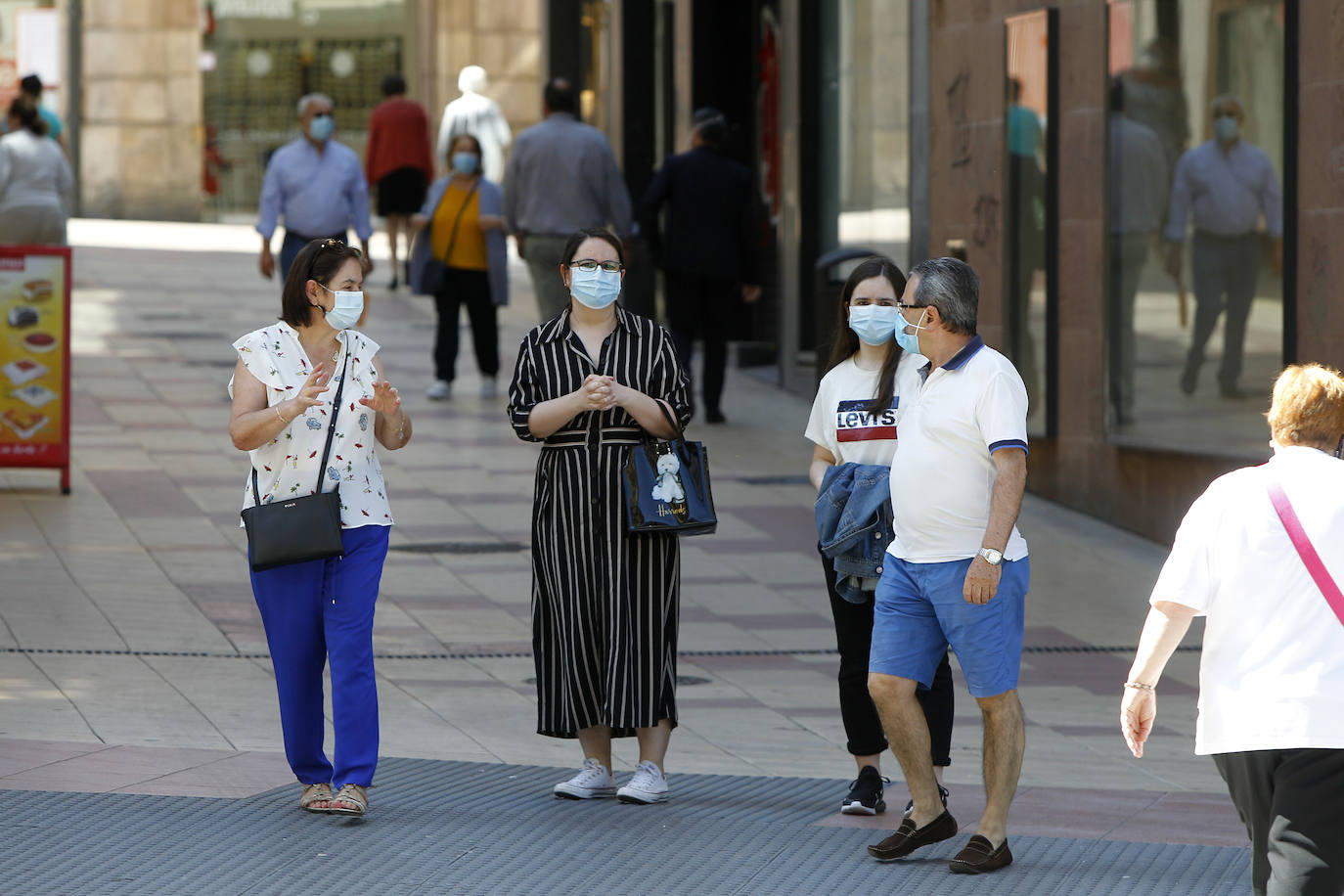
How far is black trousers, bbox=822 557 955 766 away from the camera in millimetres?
6199

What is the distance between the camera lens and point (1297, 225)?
9820mm

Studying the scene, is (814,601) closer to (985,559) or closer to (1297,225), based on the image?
(1297,225)

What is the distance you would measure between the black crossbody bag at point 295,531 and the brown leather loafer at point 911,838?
1653 millimetres

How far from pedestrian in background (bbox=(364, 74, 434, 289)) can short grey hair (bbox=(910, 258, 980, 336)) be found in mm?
16609

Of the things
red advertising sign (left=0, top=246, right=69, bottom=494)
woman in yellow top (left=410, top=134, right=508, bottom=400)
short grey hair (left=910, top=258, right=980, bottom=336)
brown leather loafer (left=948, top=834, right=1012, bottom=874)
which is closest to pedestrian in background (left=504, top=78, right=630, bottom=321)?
woman in yellow top (left=410, top=134, right=508, bottom=400)

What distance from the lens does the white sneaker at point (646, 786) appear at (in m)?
6.32

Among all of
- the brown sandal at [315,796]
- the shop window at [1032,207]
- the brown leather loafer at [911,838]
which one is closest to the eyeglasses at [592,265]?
the brown sandal at [315,796]

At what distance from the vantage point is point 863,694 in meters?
6.32

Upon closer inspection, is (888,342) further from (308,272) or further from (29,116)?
(29,116)

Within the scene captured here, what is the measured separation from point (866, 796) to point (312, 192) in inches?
341

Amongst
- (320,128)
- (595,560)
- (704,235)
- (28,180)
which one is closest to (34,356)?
(28,180)

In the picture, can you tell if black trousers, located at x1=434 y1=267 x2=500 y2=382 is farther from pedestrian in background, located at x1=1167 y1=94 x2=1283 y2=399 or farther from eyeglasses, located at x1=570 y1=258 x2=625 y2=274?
eyeglasses, located at x1=570 y1=258 x2=625 y2=274

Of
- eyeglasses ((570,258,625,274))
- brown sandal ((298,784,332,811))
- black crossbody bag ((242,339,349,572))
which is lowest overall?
brown sandal ((298,784,332,811))

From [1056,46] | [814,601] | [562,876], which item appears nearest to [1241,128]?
[1056,46]
